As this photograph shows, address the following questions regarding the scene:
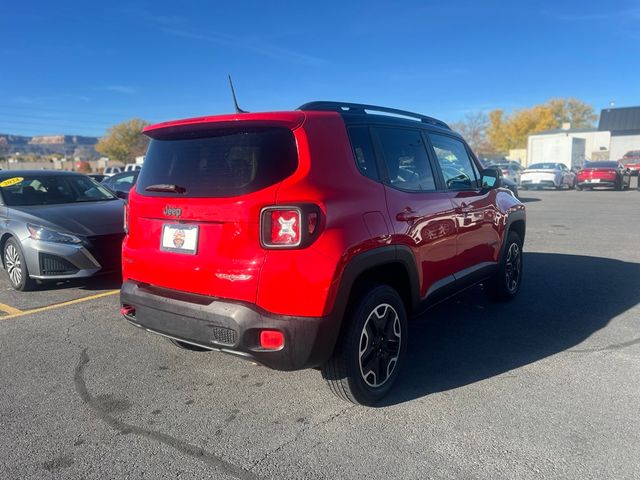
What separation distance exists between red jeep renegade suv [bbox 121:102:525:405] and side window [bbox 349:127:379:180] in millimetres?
12

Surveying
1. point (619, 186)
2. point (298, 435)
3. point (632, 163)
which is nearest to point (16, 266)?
point (298, 435)

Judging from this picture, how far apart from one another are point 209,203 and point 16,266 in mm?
4235

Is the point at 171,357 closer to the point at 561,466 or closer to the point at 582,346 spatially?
the point at 561,466

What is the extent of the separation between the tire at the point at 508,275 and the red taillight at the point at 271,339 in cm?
307

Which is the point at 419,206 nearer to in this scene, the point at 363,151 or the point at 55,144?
the point at 363,151

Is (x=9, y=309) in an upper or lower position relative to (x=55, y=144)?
lower

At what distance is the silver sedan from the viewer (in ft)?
18.2

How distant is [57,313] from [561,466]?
4.70 metres

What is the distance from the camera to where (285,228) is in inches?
107

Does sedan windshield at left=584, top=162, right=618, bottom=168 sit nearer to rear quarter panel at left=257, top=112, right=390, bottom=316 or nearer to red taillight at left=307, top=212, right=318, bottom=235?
rear quarter panel at left=257, top=112, right=390, bottom=316

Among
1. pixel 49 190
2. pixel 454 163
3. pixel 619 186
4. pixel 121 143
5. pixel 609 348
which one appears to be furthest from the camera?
pixel 121 143

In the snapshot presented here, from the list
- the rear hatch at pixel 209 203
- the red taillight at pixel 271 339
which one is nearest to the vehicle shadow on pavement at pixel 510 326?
the red taillight at pixel 271 339

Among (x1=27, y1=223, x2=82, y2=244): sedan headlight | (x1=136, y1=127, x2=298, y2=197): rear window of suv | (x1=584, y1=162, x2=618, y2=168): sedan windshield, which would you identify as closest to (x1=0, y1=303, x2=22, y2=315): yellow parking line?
(x1=27, y1=223, x2=82, y2=244): sedan headlight

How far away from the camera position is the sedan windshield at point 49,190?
646 cm
